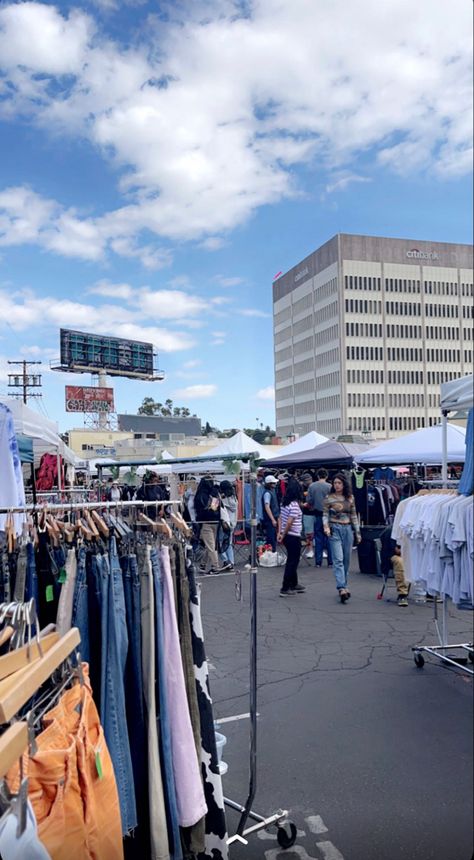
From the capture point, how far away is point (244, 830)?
276 centimetres

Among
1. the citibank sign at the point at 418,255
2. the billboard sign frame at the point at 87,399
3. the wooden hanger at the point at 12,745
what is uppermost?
the billboard sign frame at the point at 87,399

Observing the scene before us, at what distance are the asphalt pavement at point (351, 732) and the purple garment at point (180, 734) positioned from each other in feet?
1.91

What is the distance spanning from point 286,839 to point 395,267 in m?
2.63

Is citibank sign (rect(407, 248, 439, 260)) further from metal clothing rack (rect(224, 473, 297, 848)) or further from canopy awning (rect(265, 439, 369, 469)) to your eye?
canopy awning (rect(265, 439, 369, 469))

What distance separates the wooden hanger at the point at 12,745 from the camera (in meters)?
1.37

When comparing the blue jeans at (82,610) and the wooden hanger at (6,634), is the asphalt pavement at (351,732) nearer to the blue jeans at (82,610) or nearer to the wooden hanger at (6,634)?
the blue jeans at (82,610)

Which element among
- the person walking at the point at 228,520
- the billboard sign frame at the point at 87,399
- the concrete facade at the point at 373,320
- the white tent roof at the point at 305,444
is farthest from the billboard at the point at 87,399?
the concrete facade at the point at 373,320

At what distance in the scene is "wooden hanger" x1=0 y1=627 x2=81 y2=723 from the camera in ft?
4.77

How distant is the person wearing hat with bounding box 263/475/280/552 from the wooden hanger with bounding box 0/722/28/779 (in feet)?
33.2

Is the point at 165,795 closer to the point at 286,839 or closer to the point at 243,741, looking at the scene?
the point at 286,839

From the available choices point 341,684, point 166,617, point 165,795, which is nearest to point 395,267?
point 166,617

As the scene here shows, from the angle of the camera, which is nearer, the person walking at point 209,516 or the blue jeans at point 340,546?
the blue jeans at point 340,546

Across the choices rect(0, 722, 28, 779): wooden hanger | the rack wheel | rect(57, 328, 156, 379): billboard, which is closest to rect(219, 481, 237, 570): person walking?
the rack wheel

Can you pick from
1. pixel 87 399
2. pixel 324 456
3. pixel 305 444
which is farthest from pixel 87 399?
pixel 324 456
